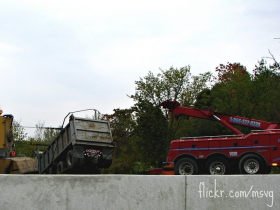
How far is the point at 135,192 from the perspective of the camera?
5723 millimetres

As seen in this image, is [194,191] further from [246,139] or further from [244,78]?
[244,78]

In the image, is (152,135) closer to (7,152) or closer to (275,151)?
(7,152)

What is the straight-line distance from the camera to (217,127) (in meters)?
34.2

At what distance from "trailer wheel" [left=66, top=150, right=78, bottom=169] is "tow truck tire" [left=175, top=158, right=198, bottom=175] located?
12.2 feet

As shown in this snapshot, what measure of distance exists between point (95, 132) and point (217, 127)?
19083mm

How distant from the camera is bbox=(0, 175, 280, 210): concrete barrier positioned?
18.4ft

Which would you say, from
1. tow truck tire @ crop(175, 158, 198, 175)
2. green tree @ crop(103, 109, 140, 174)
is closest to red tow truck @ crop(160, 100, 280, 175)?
tow truck tire @ crop(175, 158, 198, 175)

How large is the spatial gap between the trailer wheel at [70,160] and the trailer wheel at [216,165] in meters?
4.78

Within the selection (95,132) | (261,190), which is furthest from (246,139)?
(261,190)

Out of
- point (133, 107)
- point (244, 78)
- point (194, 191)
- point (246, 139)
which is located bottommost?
point (194, 191)

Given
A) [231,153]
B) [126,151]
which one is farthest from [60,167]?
[126,151]

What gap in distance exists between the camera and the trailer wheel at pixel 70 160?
16.0 m

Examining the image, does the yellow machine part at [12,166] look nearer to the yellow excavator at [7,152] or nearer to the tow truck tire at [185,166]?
Answer: the yellow excavator at [7,152]

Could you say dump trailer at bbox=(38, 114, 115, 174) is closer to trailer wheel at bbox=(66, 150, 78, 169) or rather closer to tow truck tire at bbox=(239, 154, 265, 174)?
trailer wheel at bbox=(66, 150, 78, 169)
